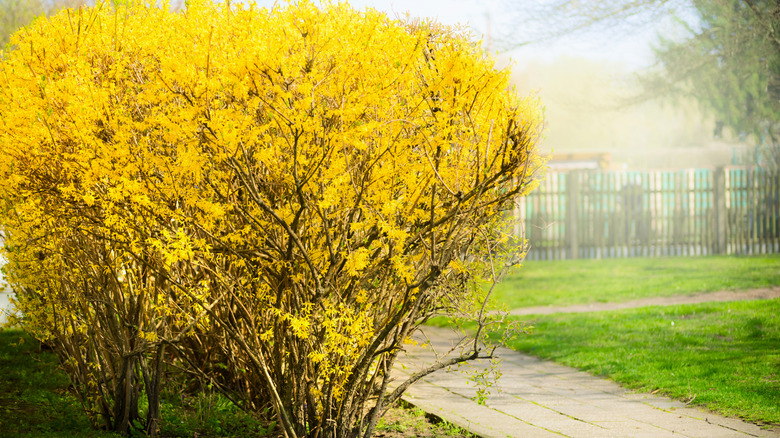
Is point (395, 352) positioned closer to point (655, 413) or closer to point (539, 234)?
point (655, 413)

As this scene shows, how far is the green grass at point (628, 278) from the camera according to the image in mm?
12211

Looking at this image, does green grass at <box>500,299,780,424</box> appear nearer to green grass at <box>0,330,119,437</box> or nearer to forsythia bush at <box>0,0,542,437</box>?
forsythia bush at <box>0,0,542,437</box>

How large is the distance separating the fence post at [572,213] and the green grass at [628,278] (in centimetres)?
59

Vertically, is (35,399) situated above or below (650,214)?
below

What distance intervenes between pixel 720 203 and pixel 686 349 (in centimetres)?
1012

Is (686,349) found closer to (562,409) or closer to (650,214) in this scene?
(562,409)

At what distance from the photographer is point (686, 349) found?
763 centimetres

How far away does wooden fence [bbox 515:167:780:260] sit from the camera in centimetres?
1658

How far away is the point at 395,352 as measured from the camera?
4289mm

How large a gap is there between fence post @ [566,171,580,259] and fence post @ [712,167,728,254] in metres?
2.97

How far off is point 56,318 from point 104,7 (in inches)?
84.6

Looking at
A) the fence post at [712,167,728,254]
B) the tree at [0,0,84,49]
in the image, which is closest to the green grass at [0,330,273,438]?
the tree at [0,0,84,49]

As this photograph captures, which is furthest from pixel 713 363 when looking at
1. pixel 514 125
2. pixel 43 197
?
pixel 43 197

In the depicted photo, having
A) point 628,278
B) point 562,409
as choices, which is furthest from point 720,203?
point 562,409
